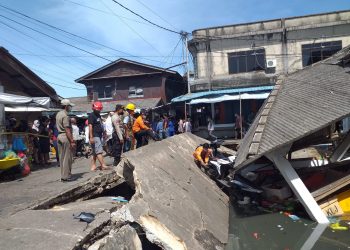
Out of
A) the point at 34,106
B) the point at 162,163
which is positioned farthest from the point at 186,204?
the point at 34,106

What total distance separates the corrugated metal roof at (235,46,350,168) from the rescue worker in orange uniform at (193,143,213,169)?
1.44m

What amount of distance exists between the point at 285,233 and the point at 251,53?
60.7 ft

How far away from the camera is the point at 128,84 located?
3048 cm

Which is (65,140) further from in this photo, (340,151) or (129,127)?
(340,151)

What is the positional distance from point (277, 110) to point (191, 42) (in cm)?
1659

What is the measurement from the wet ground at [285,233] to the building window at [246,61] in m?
17.2

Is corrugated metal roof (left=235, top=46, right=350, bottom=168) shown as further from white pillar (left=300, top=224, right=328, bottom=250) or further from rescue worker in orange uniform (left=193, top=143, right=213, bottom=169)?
white pillar (left=300, top=224, right=328, bottom=250)

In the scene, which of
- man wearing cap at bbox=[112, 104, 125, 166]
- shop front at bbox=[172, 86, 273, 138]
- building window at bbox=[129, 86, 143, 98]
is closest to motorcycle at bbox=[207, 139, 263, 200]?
man wearing cap at bbox=[112, 104, 125, 166]

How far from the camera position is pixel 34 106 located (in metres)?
11.9

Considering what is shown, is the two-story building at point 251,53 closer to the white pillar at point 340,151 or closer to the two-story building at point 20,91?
the two-story building at point 20,91

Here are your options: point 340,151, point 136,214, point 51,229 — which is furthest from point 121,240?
point 340,151

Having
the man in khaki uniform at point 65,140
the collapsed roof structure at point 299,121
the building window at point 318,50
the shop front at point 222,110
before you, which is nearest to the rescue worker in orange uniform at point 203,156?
the collapsed roof structure at point 299,121

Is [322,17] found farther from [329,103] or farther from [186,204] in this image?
[186,204]

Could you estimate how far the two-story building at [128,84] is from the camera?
97.3 feet
